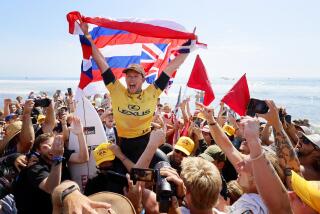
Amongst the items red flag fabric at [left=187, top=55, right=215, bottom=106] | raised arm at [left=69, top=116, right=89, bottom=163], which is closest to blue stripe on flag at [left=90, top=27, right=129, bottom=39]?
red flag fabric at [left=187, top=55, right=215, bottom=106]

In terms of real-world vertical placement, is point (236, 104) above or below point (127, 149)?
above

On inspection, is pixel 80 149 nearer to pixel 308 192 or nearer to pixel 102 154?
pixel 102 154

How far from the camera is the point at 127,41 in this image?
5055mm

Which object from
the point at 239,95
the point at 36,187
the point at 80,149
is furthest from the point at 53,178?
the point at 239,95

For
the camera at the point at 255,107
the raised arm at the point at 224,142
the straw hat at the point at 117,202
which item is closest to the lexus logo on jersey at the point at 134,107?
the raised arm at the point at 224,142

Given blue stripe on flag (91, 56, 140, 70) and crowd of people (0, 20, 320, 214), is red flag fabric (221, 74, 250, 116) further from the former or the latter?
blue stripe on flag (91, 56, 140, 70)

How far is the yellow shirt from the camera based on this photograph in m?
3.67

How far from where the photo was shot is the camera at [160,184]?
1720 millimetres

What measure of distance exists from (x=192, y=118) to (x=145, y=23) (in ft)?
6.53

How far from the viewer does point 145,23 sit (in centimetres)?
462

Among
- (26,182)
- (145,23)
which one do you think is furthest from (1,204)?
(145,23)

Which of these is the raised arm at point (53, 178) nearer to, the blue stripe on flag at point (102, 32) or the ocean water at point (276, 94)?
the blue stripe on flag at point (102, 32)

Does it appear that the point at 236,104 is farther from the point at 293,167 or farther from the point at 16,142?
the point at 16,142

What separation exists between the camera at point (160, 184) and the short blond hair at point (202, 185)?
11 cm
